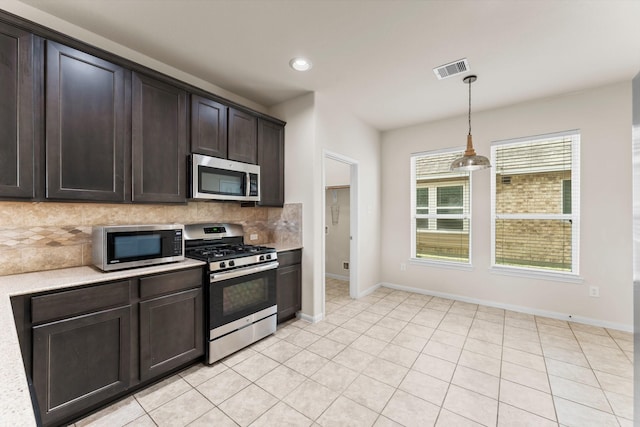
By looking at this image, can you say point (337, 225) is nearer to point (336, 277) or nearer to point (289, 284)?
point (336, 277)

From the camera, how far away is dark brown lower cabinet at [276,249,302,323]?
316 cm

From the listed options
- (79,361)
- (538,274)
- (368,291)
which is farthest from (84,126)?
(538,274)

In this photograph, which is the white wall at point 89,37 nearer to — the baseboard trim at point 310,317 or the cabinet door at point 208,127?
the cabinet door at point 208,127

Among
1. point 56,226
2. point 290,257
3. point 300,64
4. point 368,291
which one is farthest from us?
point 368,291

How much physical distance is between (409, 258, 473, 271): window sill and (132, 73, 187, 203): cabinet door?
3581 mm

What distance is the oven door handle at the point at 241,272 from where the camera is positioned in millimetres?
2400

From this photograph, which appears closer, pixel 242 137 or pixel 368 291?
pixel 242 137

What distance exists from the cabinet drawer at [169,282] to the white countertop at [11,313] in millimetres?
58

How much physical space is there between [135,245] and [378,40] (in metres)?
2.61

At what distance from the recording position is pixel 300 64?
269 cm

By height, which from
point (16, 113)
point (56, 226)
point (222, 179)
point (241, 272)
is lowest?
point (241, 272)

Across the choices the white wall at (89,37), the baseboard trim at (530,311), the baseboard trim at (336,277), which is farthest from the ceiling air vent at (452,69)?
the baseboard trim at (336,277)

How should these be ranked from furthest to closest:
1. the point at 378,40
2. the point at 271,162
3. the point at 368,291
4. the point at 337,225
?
the point at 337,225, the point at 368,291, the point at 271,162, the point at 378,40

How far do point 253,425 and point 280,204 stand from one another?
7.56 ft
